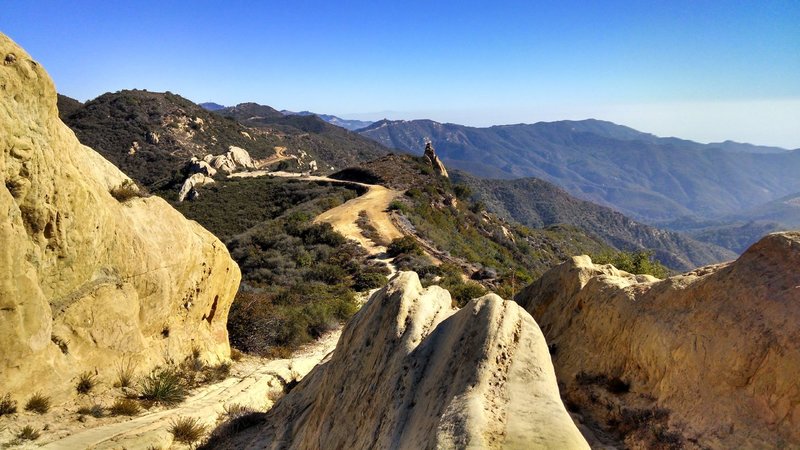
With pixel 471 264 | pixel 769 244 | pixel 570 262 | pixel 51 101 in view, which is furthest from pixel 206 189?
pixel 769 244

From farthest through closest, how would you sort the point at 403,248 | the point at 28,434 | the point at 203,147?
the point at 203,147, the point at 403,248, the point at 28,434

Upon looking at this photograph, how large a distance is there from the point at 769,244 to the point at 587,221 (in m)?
144

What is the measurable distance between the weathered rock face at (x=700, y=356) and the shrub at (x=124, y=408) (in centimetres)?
816

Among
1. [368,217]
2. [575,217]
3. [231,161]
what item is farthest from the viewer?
[575,217]

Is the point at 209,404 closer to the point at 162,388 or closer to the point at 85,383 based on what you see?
the point at 162,388

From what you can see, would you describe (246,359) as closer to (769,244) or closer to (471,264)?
(769,244)

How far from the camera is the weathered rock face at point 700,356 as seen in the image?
18.1 feet

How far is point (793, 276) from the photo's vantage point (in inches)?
235

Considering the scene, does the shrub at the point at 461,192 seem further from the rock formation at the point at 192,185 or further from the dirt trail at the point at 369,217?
the rock formation at the point at 192,185

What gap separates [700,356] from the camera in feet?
20.4

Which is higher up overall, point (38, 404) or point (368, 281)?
point (38, 404)

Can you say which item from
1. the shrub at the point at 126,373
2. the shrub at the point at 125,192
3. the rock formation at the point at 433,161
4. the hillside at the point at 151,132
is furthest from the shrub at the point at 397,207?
the hillside at the point at 151,132

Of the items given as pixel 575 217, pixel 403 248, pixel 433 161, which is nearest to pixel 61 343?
A: pixel 403 248

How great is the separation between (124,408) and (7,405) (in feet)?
6.21
